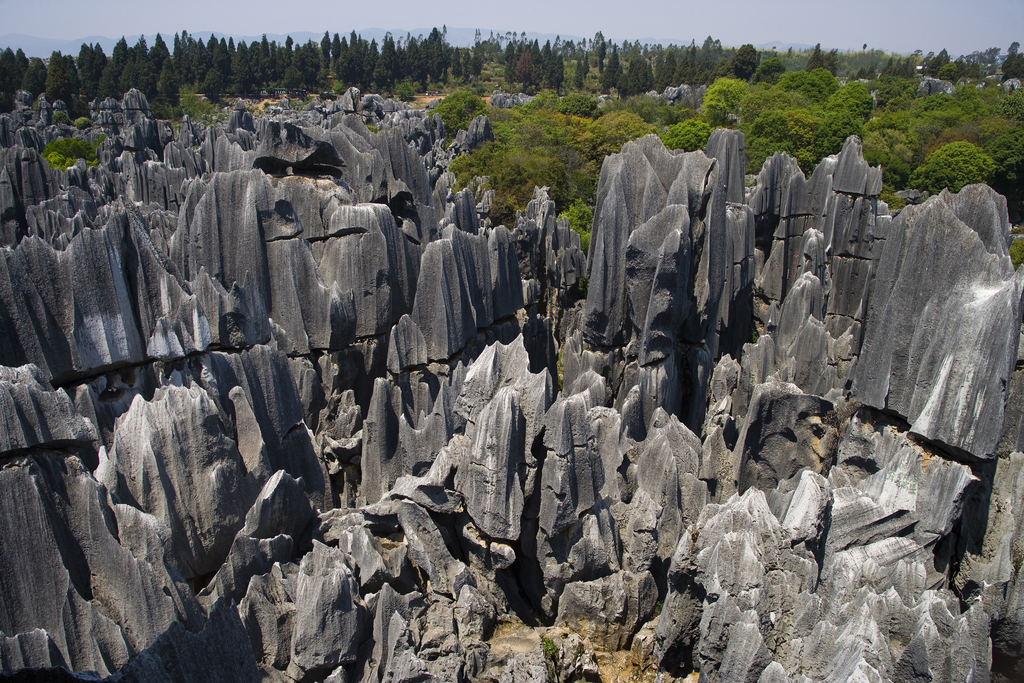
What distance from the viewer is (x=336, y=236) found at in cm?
1268

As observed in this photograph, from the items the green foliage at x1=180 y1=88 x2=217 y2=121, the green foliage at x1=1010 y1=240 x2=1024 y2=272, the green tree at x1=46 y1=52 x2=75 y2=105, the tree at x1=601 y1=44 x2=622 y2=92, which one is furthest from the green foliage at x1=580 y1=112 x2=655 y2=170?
the tree at x1=601 y1=44 x2=622 y2=92

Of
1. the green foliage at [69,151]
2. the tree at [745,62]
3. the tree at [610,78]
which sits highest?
the tree at [745,62]

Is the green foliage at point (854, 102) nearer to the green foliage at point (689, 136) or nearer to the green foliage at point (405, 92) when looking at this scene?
the green foliage at point (689, 136)

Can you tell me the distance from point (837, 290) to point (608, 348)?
33.3ft

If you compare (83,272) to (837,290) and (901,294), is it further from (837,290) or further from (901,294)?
(837,290)

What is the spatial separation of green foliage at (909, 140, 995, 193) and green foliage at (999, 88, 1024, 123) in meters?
11.4

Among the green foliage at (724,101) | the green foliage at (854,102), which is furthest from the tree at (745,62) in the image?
the green foliage at (854,102)

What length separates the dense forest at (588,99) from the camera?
40812mm

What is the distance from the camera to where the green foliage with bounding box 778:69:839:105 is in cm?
6975

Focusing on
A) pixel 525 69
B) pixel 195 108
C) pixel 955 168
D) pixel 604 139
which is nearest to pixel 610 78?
pixel 525 69

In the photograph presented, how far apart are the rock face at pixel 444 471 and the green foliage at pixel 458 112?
43791mm

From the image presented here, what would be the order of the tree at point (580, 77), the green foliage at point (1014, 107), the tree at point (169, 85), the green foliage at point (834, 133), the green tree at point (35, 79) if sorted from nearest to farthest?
the green foliage at point (834, 133), the green foliage at point (1014, 107), the green tree at point (35, 79), the tree at point (169, 85), the tree at point (580, 77)

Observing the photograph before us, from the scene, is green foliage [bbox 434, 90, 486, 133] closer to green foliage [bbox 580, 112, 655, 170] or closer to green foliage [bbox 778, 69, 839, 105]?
green foliage [bbox 580, 112, 655, 170]

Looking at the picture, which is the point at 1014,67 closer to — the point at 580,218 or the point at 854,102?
the point at 854,102
